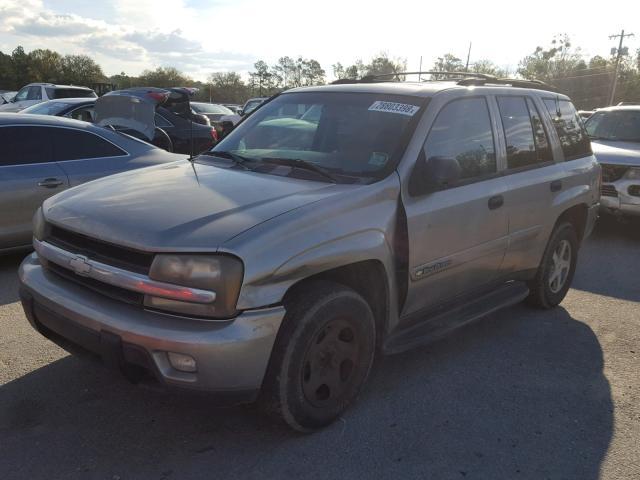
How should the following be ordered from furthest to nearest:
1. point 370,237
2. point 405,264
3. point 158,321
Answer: point 405,264, point 370,237, point 158,321

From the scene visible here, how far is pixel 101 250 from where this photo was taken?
2.81 metres

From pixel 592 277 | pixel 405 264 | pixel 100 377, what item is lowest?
pixel 592 277

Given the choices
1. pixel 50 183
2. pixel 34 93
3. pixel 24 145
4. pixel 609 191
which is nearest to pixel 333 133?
pixel 50 183

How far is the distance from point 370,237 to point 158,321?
116 centimetres

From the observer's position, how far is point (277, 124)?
13.5ft

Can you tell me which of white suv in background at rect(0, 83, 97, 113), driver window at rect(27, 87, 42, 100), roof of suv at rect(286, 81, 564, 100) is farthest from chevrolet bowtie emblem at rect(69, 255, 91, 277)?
driver window at rect(27, 87, 42, 100)

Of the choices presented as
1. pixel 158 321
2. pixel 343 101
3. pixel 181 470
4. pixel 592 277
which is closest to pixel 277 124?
pixel 343 101

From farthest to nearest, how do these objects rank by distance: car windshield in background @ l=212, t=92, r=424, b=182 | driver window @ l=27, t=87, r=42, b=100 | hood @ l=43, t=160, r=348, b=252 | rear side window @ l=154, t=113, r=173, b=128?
driver window @ l=27, t=87, r=42, b=100
rear side window @ l=154, t=113, r=173, b=128
car windshield in background @ l=212, t=92, r=424, b=182
hood @ l=43, t=160, r=348, b=252

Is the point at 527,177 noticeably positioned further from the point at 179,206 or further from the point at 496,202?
the point at 179,206

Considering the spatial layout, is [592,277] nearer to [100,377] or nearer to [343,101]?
[343,101]

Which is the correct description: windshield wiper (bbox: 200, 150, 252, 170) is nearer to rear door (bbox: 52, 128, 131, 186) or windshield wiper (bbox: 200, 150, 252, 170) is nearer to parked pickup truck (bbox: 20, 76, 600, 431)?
parked pickup truck (bbox: 20, 76, 600, 431)

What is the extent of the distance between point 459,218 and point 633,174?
529 cm

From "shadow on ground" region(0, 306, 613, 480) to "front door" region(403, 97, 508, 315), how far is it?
1.88 feet

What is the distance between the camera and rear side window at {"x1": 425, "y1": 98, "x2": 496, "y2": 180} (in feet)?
11.8
